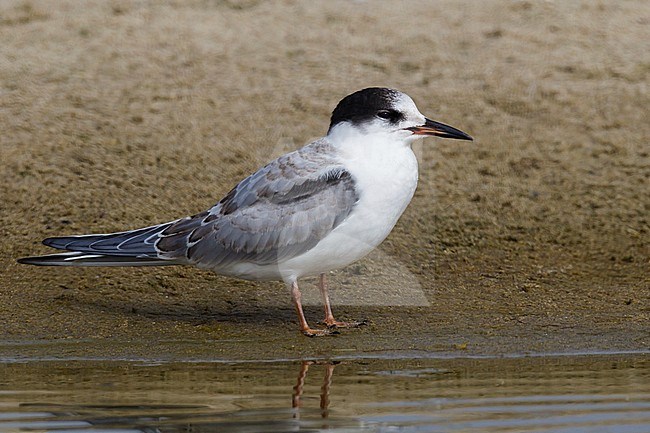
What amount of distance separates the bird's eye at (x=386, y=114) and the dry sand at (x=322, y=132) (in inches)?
42.2

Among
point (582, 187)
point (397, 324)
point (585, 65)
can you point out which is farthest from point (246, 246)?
point (585, 65)

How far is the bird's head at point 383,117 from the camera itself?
6.80 metres

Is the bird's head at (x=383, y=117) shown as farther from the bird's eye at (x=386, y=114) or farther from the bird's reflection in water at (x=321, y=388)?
the bird's reflection in water at (x=321, y=388)

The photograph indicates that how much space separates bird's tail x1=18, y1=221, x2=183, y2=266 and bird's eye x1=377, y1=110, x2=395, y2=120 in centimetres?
131

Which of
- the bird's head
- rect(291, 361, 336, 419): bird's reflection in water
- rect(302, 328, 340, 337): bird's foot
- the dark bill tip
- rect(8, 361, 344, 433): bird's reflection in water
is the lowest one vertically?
rect(302, 328, 340, 337): bird's foot

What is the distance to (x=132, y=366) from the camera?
20.7ft

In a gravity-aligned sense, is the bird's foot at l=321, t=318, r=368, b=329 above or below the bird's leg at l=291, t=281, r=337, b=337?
below

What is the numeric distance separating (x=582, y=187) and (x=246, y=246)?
3.24 metres

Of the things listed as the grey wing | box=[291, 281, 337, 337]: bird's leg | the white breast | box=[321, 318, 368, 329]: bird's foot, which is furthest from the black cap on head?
box=[321, 318, 368, 329]: bird's foot

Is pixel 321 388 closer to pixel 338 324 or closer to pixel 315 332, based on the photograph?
pixel 315 332

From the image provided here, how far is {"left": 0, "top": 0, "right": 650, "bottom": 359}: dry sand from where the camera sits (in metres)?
7.10

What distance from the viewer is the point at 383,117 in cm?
683

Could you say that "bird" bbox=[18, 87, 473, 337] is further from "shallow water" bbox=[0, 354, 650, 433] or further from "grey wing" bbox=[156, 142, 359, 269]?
"shallow water" bbox=[0, 354, 650, 433]

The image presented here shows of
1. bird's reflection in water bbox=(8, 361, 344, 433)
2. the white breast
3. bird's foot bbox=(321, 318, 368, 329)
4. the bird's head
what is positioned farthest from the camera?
bird's foot bbox=(321, 318, 368, 329)
